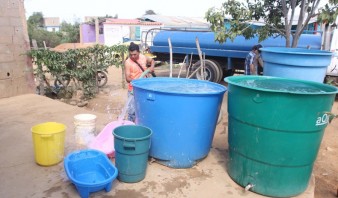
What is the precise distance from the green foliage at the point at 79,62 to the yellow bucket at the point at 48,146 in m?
3.91

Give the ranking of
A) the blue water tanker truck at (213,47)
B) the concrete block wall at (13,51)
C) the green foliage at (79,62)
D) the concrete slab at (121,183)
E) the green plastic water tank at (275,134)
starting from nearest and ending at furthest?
the green plastic water tank at (275,134) → the concrete slab at (121,183) → the concrete block wall at (13,51) → the green foliage at (79,62) → the blue water tanker truck at (213,47)

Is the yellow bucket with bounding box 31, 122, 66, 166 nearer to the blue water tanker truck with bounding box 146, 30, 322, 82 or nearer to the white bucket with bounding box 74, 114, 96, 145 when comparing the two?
Result: the white bucket with bounding box 74, 114, 96, 145

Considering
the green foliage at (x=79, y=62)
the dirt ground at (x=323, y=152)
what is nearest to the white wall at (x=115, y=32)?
the green foliage at (x=79, y=62)

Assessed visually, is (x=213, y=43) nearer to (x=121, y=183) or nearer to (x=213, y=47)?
(x=213, y=47)

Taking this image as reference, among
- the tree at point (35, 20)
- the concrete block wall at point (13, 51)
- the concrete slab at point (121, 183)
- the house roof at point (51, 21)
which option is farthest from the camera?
the house roof at point (51, 21)

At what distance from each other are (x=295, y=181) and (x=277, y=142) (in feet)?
1.50

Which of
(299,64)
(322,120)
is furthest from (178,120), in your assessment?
(299,64)

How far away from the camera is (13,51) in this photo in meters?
5.90

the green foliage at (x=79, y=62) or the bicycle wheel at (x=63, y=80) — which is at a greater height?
the green foliage at (x=79, y=62)

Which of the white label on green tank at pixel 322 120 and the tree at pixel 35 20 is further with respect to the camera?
the tree at pixel 35 20

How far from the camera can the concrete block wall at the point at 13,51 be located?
570cm

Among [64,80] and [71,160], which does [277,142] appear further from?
[64,80]

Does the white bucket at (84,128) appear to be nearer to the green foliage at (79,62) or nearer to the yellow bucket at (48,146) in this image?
the yellow bucket at (48,146)

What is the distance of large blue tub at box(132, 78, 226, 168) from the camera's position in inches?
109
